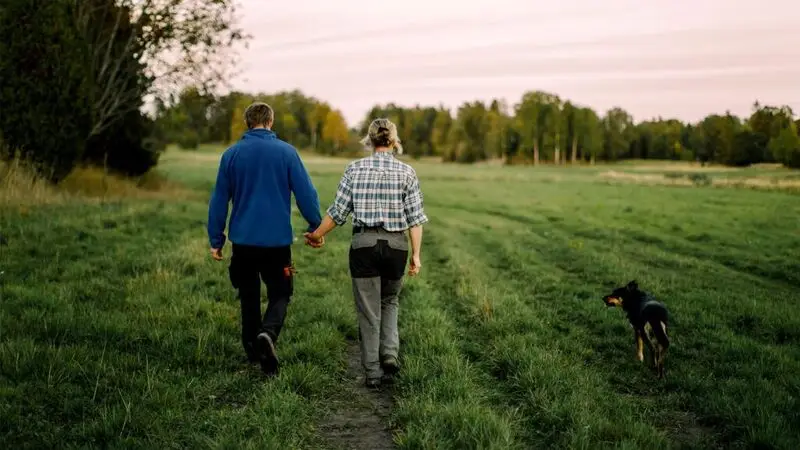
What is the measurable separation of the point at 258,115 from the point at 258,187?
0.72m

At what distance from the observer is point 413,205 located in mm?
5789

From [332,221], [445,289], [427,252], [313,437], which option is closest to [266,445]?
[313,437]

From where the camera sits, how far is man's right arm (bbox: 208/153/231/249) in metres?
5.85

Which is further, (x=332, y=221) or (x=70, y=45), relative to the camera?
(x=70, y=45)

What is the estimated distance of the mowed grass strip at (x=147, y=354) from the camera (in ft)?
14.7

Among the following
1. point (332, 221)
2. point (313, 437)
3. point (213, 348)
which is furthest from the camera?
point (213, 348)

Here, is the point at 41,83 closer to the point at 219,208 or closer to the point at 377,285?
the point at 219,208

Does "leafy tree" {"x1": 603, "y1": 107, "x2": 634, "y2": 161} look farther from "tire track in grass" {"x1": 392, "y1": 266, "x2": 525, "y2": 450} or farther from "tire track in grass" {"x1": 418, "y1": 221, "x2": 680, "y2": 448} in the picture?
"tire track in grass" {"x1": 392, "y1": 266, "x2": 525, "y2": 450}

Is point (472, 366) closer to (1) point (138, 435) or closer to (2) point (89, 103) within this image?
(1) point (138, 435)

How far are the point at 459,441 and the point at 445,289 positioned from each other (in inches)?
230

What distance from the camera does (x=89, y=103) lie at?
747 inches

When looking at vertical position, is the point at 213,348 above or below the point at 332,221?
below

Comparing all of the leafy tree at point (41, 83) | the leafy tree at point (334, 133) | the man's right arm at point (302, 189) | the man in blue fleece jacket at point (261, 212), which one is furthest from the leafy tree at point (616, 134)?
the man in blue fleece jacket at point (261, 212)

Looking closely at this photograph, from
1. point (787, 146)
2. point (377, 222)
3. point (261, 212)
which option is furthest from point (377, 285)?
point (787, 146)
